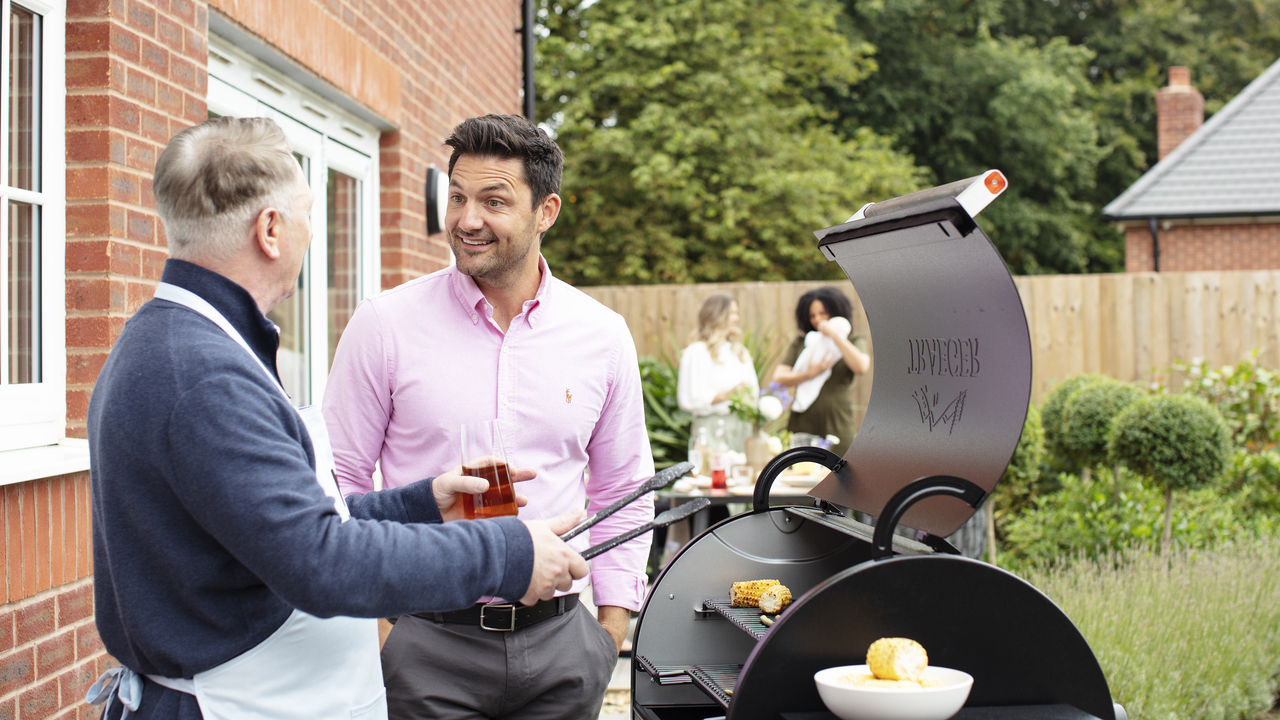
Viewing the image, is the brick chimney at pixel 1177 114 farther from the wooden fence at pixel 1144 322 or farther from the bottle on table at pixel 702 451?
the bottle on table at pixel 702 451

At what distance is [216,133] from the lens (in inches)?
54.7

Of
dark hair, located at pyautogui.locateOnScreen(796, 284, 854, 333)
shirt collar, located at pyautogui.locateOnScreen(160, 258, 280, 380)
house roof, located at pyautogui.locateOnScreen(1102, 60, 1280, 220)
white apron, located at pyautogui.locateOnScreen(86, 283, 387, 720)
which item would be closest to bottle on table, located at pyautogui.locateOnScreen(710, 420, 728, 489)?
dark hair, located at pyautogui.locateOnScreen(796, 284, 854, 333)

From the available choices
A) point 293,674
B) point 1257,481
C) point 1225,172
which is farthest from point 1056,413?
point 1225,172

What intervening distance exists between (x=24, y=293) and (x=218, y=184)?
64.2 inches

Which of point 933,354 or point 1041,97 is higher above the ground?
point 1041,97

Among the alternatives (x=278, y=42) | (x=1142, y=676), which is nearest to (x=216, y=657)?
(x=278, y=42)

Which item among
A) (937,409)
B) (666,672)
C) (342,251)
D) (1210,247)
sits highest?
(1210,247)

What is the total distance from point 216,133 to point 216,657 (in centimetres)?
72

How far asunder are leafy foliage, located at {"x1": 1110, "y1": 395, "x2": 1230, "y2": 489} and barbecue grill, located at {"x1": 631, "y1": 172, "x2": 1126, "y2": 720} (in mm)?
4715

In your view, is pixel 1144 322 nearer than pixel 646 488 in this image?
No

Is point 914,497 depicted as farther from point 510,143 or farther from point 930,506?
point 510,143

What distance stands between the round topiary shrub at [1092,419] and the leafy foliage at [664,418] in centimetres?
270

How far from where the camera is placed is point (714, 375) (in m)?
6.47

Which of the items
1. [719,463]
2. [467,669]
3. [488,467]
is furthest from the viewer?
[719,463]
